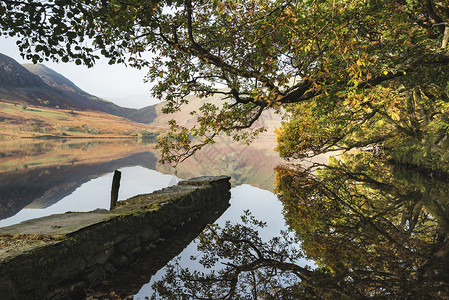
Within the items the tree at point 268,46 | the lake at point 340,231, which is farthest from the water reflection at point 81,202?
the tree at point 268,46

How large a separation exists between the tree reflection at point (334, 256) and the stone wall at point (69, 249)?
152 cm

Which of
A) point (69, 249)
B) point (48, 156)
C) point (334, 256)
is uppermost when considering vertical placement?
point (334, 256)

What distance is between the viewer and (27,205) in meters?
13.5

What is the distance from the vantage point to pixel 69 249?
5051 mm

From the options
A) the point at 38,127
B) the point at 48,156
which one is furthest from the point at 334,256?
the point at 38,127

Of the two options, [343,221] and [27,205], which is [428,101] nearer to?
[343,221]

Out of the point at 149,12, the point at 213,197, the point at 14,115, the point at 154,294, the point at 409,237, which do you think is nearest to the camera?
the point at 154,294

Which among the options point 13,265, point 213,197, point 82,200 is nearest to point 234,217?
point 213,197

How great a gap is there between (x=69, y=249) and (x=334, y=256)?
636 cm

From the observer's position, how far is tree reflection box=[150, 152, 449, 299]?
496cm

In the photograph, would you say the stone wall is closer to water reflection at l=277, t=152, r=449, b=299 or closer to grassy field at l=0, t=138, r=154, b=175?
water reflection at l=277, t=152, r=449, b=299

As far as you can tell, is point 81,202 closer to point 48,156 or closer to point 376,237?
point 376,237

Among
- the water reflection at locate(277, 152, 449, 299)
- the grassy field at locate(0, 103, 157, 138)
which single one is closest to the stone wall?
the water reflection at locate(277, 152, 449, 299)

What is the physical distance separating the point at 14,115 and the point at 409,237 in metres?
164
